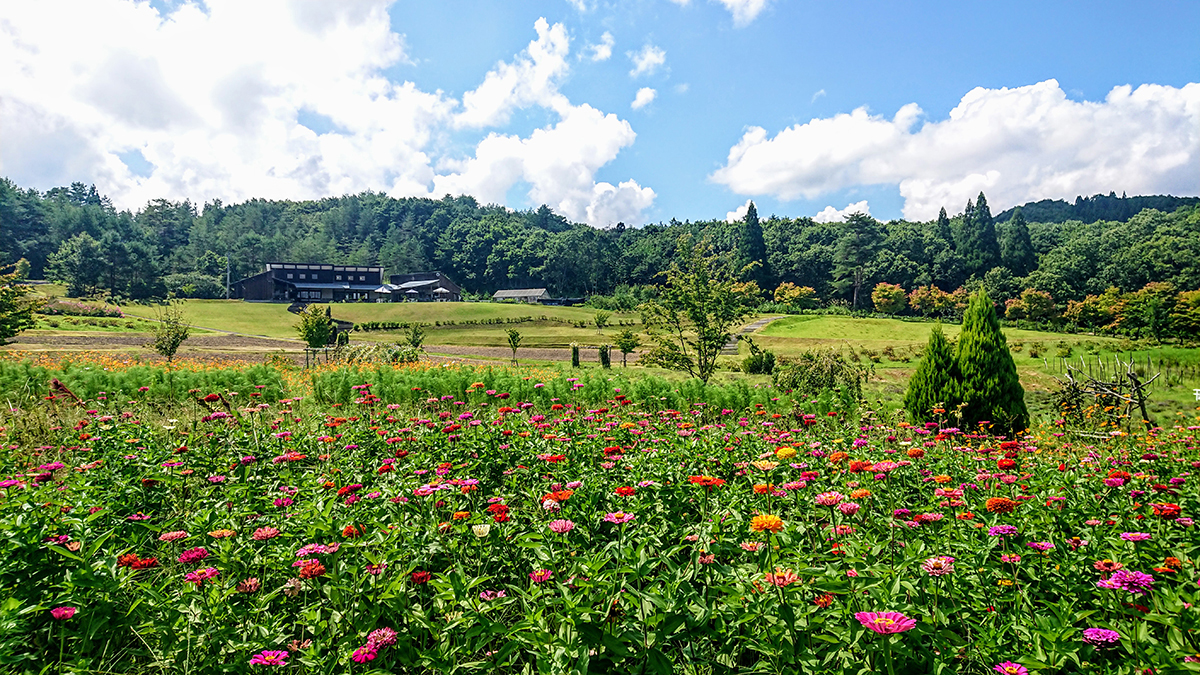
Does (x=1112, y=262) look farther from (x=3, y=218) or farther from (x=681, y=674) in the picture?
(x=3, y=218)

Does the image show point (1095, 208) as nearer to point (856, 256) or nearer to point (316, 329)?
point (856, 256)

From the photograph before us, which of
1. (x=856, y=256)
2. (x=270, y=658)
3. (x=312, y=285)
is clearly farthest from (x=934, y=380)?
(x=312, y=285)

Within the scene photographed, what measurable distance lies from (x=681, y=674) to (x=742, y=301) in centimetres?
1251

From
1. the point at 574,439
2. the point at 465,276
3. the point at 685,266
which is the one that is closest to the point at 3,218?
the point at 465,276

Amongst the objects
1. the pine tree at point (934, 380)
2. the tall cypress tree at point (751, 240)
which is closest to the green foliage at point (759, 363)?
the pine tree at point (934, 380)

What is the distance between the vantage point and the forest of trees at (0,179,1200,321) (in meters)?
49.8

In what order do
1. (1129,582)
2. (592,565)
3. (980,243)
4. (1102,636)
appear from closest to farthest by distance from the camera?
(1102,636) < (1129,582) < (592,565) < (980,243)

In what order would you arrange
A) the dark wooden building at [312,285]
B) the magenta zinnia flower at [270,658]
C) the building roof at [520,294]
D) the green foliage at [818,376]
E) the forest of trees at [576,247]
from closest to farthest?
the magenta zinnia flower at [270,658] → the green foliage at [818,376] → the forest of trees at [576,247] → the dark wooden building at [312,285] → the building roof at [520,294]

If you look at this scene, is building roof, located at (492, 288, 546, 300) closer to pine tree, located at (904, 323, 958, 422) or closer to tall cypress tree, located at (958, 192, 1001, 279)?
tall cypress tree, located at (958, 192, 1001, 279)

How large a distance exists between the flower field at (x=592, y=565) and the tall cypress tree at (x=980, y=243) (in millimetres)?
64029

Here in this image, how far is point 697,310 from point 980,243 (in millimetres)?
58825

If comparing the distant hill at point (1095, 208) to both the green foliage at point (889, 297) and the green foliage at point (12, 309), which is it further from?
the green foliage at point (12, 309)

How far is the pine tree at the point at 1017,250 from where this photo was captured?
55.1 m

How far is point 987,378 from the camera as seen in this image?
7.36 meters
